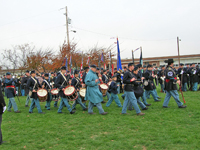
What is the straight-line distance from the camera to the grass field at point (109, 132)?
428 cm

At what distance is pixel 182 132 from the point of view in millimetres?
4789

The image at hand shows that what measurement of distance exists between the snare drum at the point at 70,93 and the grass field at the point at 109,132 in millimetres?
1063

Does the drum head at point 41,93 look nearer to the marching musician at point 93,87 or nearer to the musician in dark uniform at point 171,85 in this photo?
the marching musician at point 93,87

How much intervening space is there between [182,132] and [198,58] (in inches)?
1969

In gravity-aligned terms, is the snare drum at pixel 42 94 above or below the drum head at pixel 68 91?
below

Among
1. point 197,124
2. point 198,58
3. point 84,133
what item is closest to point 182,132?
point 197,124

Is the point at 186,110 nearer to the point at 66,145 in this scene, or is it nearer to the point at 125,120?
the point at 125,120

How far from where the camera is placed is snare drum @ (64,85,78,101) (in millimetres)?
7766

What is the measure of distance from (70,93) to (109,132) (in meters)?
3.10

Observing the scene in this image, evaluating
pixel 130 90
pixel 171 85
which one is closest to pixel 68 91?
pixel 130 90

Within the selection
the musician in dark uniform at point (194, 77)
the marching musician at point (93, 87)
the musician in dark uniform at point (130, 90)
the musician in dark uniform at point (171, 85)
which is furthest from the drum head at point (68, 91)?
the musician in dark uniform at point (194, 77)

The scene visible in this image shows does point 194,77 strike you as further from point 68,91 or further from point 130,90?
point 68,91

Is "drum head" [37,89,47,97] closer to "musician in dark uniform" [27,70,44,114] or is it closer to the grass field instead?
"musician in dark uniform" [27,70,44,114]

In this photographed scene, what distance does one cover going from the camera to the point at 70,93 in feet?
25.5
